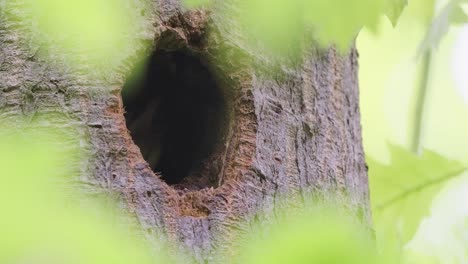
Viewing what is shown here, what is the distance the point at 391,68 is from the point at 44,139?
1349 millimetres

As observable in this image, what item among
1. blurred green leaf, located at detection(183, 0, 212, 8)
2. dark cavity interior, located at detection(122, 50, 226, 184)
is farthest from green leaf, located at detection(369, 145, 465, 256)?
blurred green leaf, located at detection(183, 0, 212, 8)

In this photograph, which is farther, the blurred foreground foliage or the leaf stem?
the leaf stem

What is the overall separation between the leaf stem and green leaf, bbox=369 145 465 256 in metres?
0.28

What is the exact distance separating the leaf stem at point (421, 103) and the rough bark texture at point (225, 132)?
38 centimetres

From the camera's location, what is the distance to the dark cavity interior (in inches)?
41.6

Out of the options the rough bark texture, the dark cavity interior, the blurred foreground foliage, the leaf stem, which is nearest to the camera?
the blurred foreground foliage

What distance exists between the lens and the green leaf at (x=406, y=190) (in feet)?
3.75

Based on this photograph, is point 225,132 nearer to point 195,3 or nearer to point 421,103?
point 195,3

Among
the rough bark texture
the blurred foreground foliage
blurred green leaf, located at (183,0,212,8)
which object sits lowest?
the blurred foreground foliage

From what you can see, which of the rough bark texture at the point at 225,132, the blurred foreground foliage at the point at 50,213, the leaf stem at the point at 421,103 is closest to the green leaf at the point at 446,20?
the rough bark texture at the point at 225,132

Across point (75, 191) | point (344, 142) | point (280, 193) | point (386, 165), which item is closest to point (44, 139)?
point (75, 191)

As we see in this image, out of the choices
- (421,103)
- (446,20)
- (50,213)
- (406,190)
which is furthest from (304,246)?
(421,103)

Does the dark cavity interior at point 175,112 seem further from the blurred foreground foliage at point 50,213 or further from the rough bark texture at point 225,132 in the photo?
the blurred foreground foliage at point 50,213

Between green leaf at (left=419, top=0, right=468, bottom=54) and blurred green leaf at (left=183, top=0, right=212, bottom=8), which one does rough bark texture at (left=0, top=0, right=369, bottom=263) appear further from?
green leaf at (left=419, top=0, right=468, bottom=54)
